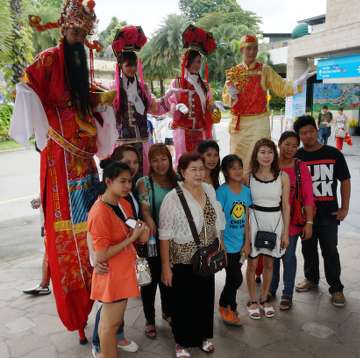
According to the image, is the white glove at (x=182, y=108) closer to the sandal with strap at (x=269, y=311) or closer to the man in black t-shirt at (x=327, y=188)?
the man in black t-shirt at (x=327, y=188)

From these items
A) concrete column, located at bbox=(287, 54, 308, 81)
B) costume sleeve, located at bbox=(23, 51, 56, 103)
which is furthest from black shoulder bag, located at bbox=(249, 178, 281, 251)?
concrete column, located at bbox=(287, 54, 308, 81)

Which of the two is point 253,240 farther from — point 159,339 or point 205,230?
point 159,339

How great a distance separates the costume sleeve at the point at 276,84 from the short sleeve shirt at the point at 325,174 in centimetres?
93

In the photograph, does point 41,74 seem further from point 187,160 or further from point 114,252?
point 114,252

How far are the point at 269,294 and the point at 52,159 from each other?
1886 millimetres

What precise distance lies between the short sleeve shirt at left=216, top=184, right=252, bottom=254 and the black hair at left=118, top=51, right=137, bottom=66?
3.96 ft

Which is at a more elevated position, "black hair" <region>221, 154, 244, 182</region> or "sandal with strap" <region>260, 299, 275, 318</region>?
"black hair" <region>221, 154, 244, 182</region>

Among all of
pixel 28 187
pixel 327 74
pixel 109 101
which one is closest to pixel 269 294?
pixel 109 101

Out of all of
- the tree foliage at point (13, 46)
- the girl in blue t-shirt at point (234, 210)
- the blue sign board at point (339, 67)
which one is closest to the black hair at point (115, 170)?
the girl in blue t-shirt at point (234, 210)

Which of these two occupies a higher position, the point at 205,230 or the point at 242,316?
the point at 205,230

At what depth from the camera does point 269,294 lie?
124 inches

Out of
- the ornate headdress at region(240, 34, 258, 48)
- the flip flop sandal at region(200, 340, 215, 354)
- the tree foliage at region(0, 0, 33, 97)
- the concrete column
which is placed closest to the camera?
the flip flop sandal at region(200, 340, 215, 354)

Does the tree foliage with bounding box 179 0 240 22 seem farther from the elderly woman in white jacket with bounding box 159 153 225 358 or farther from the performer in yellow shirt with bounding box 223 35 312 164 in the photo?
the elderly woman in white jacket with bounding box 159 153 225 358

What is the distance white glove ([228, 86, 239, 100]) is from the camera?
3.67 metres
